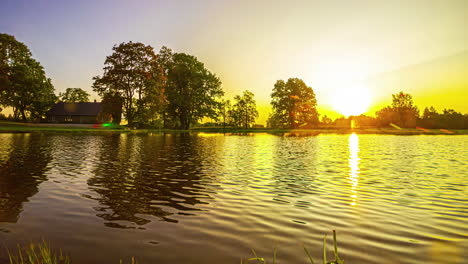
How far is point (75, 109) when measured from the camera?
111625 mm

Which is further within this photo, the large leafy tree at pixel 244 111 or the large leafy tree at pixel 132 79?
the large leafy tree at pixel 244 111

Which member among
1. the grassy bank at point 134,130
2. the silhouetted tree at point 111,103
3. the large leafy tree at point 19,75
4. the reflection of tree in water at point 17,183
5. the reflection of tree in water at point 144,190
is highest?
the large leafy tree at point 19,75

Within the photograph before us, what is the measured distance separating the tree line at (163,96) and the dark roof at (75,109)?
125 inches

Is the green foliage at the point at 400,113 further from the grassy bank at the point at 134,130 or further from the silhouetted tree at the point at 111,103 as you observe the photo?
the silhouetted tree at the point at 111,103

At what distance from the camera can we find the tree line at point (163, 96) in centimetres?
7344

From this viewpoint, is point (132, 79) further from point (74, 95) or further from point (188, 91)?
point (74, 95)

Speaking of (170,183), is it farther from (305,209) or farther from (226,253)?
(226,253)

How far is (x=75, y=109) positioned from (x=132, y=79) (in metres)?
51.1

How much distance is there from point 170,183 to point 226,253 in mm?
8408

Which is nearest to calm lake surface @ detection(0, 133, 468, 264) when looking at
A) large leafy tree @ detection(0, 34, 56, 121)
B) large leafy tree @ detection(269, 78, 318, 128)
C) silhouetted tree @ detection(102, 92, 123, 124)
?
silhouetted tree @ detection(102, 92, 123, 124)

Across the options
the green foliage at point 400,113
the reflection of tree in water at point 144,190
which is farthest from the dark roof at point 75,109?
the green foliage at point 400,113

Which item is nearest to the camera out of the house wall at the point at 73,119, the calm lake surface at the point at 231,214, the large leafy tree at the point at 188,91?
the calm lake surface at the point at 231,214

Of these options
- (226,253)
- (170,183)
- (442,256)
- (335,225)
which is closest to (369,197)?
(335,225)

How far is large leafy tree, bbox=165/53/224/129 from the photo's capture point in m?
92.1
